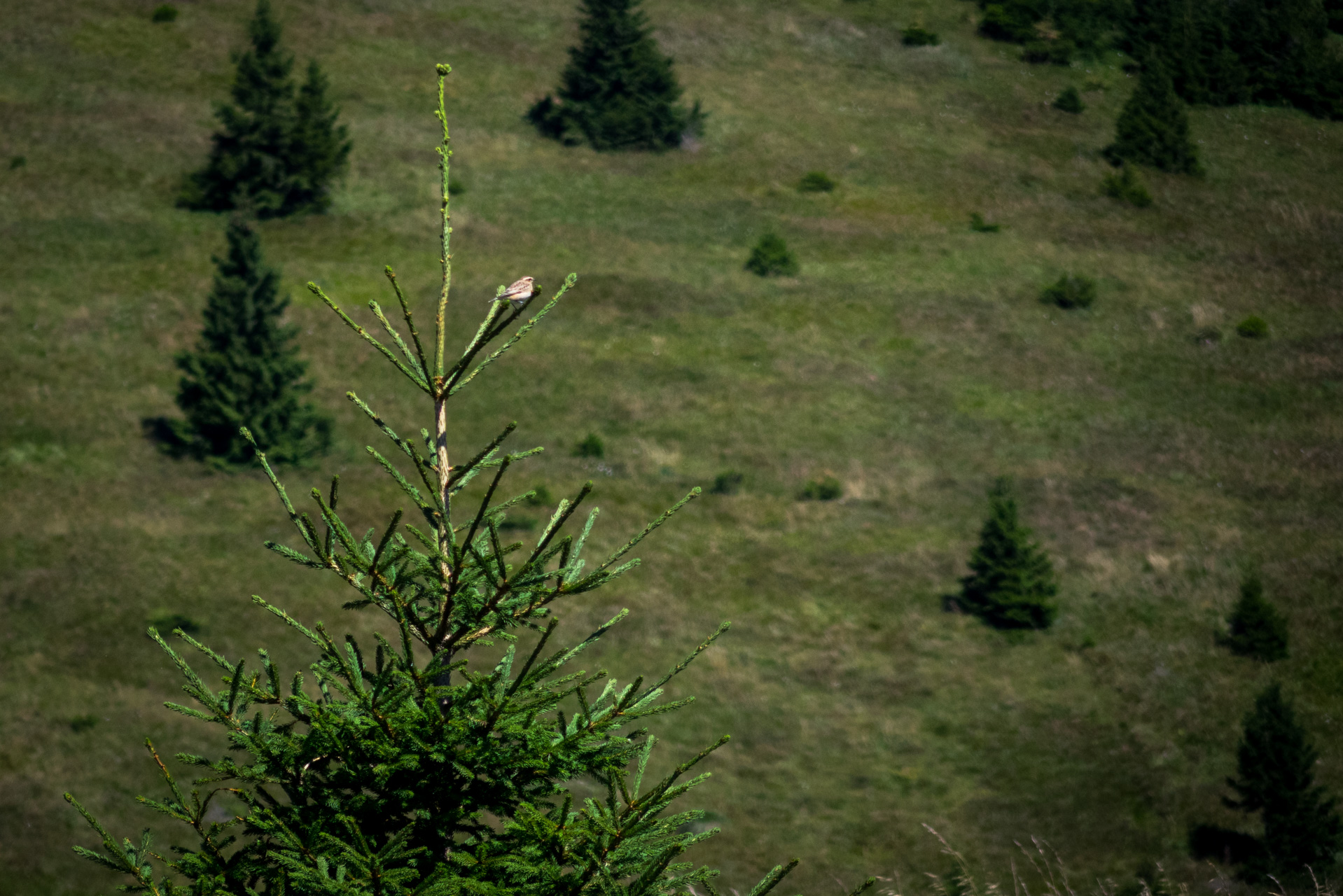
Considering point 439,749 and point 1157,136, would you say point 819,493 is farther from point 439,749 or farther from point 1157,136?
point 1157,136

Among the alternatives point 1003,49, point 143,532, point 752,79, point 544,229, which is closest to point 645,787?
point 143,532

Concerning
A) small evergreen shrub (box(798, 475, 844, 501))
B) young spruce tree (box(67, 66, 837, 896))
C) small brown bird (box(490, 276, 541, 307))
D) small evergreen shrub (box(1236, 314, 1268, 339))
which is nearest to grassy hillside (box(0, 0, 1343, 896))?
small evergreen shrub (box(798, 475, 844, 501))

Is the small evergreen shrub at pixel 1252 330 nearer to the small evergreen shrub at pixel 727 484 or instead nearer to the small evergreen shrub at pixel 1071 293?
the small evergreen shrub at pixel 1071 293

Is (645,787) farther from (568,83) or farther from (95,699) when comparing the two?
(568,83)

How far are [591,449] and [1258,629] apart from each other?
64.2ft

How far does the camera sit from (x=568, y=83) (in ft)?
182

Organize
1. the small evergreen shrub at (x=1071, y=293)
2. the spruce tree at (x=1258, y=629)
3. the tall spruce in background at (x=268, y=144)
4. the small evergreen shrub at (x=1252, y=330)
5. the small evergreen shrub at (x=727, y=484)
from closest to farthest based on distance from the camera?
1. the spruce tree at (x=1258, y=629)
2. the small evergreen shrub at (x=727, y=484)
3. the small evergreen shrub at (x=1252, y=330)
4. the tall spruce in background at (x=268, y=144)
5. the small evergreen shrub at (x=1071, y=293)

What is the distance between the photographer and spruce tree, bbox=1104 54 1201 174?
5653cm

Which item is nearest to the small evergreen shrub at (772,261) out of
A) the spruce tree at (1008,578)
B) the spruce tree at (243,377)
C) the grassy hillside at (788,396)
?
the grassy hillside at (788,396)

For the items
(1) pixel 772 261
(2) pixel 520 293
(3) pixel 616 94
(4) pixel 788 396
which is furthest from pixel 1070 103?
(2) pixel 520 293

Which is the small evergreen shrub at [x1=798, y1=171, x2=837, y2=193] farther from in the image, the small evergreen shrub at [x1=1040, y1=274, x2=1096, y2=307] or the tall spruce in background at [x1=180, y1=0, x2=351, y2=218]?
the tall spruce in background at [x1=180, y1=0, x2=351, y2=218]

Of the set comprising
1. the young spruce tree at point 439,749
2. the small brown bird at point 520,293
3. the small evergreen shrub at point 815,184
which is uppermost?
A: the small brown bird at point 520,293

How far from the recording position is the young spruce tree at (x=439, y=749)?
525 cm

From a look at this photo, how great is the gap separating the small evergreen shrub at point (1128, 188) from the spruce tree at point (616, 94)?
19.7 metres
